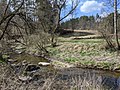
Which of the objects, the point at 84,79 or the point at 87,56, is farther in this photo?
the point at 87,56

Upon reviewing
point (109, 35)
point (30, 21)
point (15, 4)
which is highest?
point (15, 4)

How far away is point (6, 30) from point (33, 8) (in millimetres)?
2127

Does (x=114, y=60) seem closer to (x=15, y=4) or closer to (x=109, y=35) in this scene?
(x=109, y=35)

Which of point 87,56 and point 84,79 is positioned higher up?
point 84,79

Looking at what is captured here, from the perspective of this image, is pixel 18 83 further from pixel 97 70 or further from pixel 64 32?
pixel 64 32

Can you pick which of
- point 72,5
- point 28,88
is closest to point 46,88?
point 28,88

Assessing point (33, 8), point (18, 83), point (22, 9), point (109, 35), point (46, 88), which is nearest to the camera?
point (18, 83)

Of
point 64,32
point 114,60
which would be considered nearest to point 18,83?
point 114,60

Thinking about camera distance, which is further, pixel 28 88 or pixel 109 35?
pixel 109 35

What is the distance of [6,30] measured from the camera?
16.2 m

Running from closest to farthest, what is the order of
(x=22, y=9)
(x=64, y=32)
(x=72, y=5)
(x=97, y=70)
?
1. (x=22, y=9)
2. (x=97, y=70)
3. (x=72, y=5)
4. (x=64, y=32)

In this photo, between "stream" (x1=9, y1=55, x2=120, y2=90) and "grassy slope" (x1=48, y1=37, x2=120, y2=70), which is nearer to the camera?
"stream" (x1=9, y1=55, x2=120, y2=90)

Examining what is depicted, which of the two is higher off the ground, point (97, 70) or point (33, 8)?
point (33, 8)

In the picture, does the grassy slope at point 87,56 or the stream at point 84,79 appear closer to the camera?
the stream at point 84,79
